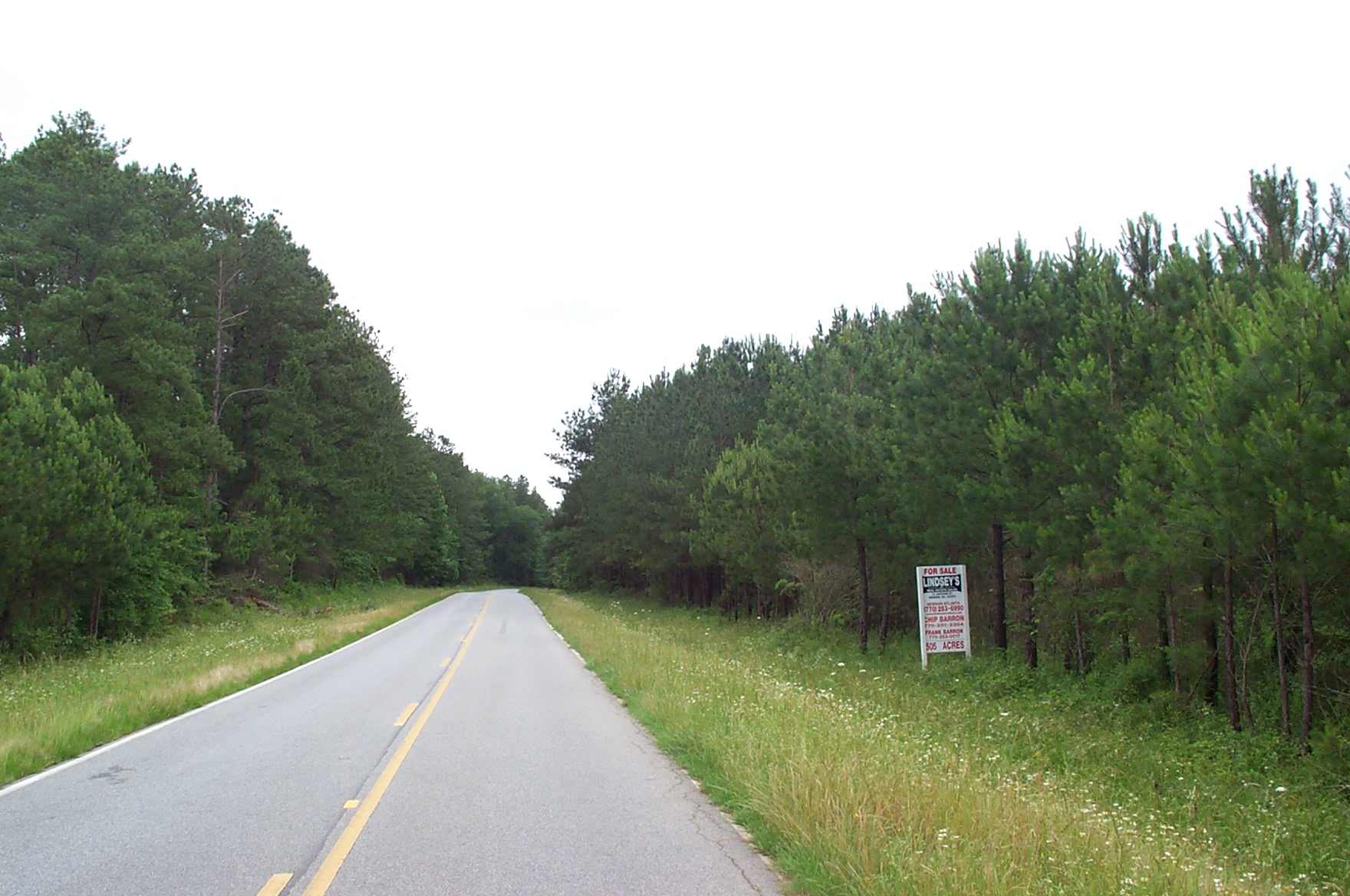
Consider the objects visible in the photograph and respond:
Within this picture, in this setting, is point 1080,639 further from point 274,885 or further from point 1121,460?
point 274,885

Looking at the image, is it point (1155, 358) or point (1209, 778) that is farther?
point (1155, 358)

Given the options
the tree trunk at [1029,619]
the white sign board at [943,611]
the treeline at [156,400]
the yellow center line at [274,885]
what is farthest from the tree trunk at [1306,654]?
the treeline at [156,400]

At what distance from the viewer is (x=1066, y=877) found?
4.77 meters

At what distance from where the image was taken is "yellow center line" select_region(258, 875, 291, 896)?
5.16 metres

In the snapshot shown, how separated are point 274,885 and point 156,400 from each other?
2704cm

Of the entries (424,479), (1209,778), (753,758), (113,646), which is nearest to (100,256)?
(113,646)

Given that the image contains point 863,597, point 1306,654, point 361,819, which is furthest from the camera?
point 863,597

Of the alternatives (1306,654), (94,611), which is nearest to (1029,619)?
(1306,654)

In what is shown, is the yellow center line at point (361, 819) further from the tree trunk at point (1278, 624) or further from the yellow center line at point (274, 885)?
the tree trunk at point (1278, 624)

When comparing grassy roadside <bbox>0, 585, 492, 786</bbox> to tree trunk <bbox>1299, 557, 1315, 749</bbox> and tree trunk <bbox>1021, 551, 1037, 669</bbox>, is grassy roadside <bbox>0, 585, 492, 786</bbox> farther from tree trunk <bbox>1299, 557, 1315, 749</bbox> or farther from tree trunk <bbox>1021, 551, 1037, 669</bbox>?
tree trunk <bbox>1021, 551, 1037, 669</bbox>

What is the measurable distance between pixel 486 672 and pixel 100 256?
19.8 metres

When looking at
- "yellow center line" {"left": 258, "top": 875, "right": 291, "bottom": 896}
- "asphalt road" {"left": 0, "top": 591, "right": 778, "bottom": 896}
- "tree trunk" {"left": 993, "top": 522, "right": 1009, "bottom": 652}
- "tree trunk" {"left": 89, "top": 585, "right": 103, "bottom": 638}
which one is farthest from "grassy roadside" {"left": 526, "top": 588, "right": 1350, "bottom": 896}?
"tree trunk" {"left": 89, "top": 585, "right": 103, "bottom": 638}

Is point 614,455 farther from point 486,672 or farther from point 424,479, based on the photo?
point 486,672

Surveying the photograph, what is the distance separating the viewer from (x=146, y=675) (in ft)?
51.0
